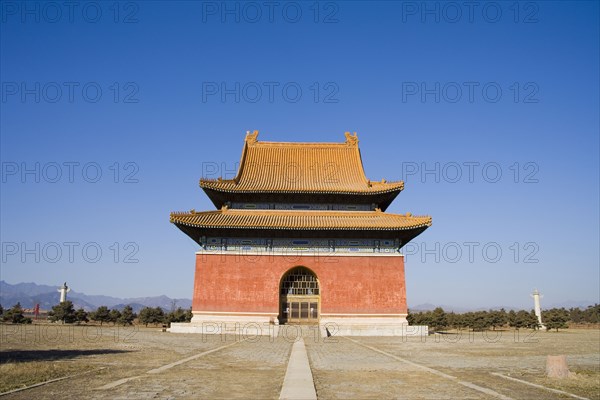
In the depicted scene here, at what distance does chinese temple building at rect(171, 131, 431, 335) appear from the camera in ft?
83.1

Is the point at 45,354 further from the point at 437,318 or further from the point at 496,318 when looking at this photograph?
the point at 496,318

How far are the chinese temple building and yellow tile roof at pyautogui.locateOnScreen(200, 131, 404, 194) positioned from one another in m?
0.26

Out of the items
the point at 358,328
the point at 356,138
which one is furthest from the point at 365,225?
the point at 356,138

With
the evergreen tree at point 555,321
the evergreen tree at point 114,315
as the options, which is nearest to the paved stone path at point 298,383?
the evergreen tree at point 114,315

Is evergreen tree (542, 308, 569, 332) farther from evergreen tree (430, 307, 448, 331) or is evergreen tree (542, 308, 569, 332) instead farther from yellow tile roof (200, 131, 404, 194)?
yellow tile roof (200, 131, 404, 194)

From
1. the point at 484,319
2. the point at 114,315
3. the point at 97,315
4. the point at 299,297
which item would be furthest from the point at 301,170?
the point at 484,319

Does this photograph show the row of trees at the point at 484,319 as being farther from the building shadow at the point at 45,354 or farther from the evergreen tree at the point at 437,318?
the building shadow at the point at 45,354

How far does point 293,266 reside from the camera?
26.2 meters

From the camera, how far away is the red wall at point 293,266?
84.4 ft

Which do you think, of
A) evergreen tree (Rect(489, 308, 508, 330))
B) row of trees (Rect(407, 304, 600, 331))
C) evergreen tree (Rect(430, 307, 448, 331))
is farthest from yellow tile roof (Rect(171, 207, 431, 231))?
evergreen tree (Rect(489, 308, 508, 330))

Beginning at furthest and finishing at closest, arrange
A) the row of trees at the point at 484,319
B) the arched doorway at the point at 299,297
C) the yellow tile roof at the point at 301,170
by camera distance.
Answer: the row of trees at the point at 484,319, the yellow tile roof at the point at 301,170, the arched doorway at the point at 299,297

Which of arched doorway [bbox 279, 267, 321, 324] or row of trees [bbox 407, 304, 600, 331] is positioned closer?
arched doorway [bbox 279, 267, 321, 324]

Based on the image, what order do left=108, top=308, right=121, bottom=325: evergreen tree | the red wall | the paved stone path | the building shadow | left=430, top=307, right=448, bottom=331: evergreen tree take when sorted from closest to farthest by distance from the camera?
the paved stone path, the building shadow, the red wall, left=108, top=308, right=121, bottom=325: evergreen tree, left=430, top=307, right=448, bottom=331: evergreen tree

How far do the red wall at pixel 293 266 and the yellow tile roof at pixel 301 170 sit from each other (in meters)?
4.44
